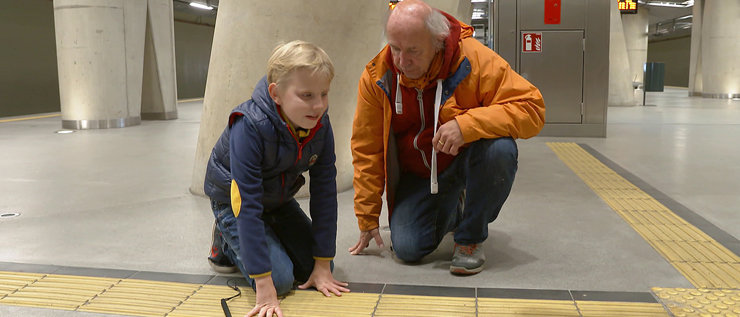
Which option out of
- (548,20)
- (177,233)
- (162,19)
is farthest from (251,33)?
(162,19)

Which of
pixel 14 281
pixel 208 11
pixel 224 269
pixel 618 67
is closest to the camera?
pixel 14 281

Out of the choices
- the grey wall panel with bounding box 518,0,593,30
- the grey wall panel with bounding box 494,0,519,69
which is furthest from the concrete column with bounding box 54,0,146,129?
the grey wall panel with bounding box 518,0,593,30

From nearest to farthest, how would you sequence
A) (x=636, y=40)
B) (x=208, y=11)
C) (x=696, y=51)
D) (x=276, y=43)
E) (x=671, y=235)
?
(x=671, y=235), (x=276, y=43), (x=636, y=40), (x=696, y=51), (x=208, y=11)

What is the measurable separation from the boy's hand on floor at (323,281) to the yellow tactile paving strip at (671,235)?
57.0 inches

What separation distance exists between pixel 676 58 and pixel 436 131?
3247cm

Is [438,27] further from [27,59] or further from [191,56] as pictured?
[191,56]

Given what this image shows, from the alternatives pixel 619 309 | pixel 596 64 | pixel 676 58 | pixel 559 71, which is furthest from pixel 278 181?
pixel 676 58

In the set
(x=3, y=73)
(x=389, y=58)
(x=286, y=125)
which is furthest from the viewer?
(x=3, y=73)

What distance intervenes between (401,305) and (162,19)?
32.2 ft

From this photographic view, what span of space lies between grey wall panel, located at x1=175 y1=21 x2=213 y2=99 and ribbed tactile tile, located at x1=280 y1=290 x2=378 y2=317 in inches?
747

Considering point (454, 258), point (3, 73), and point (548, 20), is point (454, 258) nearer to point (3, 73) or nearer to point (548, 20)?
point (548, 20)

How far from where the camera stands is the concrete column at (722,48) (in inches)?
647

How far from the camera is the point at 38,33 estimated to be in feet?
43.4

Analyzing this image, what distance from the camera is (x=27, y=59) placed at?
1292cm
